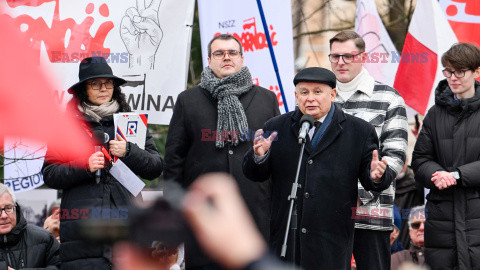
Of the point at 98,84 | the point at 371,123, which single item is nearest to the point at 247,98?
the point at 371,123

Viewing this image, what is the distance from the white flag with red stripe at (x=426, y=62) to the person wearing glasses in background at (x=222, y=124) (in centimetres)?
238

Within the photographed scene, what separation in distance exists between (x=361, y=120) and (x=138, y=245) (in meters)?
4.01

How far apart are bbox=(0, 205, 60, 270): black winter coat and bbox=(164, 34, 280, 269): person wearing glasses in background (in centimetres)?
108

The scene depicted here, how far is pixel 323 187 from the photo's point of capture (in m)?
5.27

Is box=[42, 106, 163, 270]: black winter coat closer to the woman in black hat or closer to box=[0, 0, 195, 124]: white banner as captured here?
the woman in black hat

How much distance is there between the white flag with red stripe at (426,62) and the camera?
838cm

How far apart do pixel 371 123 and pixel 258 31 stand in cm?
233

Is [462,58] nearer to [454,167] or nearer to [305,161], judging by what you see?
[454,167]

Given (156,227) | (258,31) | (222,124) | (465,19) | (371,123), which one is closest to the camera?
(156,227)

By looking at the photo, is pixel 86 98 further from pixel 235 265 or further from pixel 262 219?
pixel 235 265

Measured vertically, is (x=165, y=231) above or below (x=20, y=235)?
above

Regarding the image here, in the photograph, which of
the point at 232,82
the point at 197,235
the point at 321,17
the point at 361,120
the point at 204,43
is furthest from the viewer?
the point at 321,17

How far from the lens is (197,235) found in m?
1.51

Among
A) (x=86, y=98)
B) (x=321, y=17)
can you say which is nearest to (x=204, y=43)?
(x=86, y=98)
